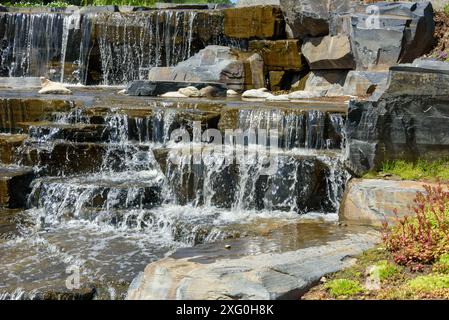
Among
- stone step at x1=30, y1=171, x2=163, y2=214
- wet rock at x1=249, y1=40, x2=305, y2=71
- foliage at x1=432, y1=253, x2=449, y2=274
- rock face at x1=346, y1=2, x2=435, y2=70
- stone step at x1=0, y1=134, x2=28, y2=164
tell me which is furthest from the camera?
wet rock at x1=249, y1=40, x2=305, y2=71

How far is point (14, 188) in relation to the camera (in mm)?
10734

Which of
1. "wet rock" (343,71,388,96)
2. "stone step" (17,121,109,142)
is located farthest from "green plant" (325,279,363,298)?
"wet rock" (343,71,388,96)

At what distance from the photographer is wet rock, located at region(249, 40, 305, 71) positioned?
1794 cm

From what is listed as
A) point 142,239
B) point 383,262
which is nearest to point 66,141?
point 142,239

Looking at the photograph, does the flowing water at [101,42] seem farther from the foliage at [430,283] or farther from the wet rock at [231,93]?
the foliage at [430,283]

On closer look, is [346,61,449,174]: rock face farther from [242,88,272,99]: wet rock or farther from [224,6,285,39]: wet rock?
[224,6,285,39]: wet rock

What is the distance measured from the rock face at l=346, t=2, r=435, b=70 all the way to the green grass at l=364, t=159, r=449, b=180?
700 cm

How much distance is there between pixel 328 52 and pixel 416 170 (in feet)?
28.7

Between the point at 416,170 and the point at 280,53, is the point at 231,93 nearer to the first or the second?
the point at 280,53

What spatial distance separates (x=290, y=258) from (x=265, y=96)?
9855 millimetres

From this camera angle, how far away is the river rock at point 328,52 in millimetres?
16328

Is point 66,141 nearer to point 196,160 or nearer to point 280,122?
point 196,160

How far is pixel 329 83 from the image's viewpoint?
17.2 meters

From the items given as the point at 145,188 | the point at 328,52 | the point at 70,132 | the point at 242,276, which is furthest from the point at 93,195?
the point at 328,52
